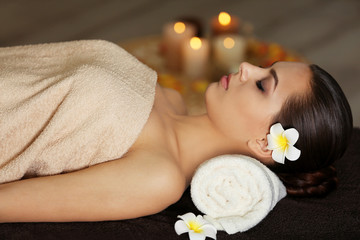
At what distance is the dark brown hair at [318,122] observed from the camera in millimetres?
1340

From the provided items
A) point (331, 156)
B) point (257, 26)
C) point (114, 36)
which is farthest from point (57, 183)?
point (257, 26)

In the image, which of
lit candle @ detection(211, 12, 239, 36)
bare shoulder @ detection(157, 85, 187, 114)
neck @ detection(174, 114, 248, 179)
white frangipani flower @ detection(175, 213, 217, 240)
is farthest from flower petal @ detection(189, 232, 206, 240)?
lit candle @ detection(211, 12, 239, 36)

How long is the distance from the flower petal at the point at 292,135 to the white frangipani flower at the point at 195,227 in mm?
313

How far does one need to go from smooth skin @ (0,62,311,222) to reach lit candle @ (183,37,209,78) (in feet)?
3.08

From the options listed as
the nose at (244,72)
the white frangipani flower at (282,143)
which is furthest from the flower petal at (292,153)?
the nose at (244,72)

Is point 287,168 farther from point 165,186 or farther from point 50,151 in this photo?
point 50,151

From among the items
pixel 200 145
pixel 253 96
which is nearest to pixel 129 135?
pixel 200 145

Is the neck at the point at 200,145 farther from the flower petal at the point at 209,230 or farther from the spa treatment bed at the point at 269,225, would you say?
the flower petal at the point at 209,230

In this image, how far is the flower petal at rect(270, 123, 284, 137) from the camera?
1351mm

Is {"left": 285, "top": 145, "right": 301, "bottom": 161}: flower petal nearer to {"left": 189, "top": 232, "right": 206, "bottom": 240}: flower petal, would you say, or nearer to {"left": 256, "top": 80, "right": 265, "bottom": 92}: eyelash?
{"left": 256, "top": 80, "right": 265, "bottom": 92}: eyelash

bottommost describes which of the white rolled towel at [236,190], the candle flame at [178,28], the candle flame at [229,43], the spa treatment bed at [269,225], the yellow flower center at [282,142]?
the spa treatment bed at [269,225]

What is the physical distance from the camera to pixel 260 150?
1.43 m

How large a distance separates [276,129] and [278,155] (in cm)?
7

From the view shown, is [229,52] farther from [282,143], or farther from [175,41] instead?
[282,143]
